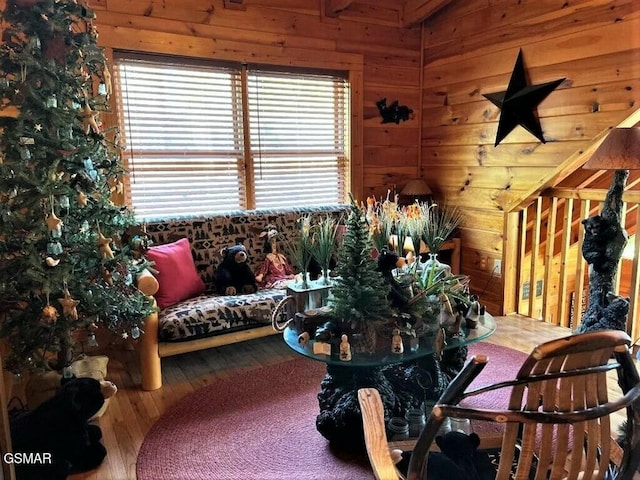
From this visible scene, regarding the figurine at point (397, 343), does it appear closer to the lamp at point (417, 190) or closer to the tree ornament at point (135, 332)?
the tree ornament at point (135, 332)

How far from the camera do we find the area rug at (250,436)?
2.03 metres

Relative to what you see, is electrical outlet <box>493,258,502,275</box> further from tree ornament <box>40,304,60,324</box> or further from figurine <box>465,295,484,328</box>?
tree ornament <box>40,304,60,324</box>

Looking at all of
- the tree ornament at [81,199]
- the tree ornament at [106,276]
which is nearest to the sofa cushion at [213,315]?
the tree ornament at [106,276]

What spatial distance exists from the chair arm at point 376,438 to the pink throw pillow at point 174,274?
1992 mm

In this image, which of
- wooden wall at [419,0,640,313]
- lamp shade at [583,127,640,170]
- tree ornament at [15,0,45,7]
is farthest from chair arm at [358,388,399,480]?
wooden wall at [419,0,640,313]

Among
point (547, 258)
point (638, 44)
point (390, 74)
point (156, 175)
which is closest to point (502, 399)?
point (547, 258)

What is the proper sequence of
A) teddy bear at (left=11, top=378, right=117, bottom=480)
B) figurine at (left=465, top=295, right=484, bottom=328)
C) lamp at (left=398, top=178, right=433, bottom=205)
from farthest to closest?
lamp at (left=398, top=178, right=433, bottom=205) → figurine at (left=465, top=295, right=484, bottom=328) → teddy bear at (left=11, top=378, right=117, bottom=480)

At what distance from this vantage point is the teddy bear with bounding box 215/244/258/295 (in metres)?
3.19

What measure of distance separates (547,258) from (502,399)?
1624 millimetres

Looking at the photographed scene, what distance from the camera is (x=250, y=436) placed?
2.28 m

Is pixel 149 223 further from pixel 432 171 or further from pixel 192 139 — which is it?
pixel 432 171

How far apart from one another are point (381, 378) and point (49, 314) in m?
1.54

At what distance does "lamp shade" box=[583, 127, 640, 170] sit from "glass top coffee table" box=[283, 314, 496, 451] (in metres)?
1.02

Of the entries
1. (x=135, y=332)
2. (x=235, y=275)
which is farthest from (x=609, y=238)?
(x=135, y=332)
